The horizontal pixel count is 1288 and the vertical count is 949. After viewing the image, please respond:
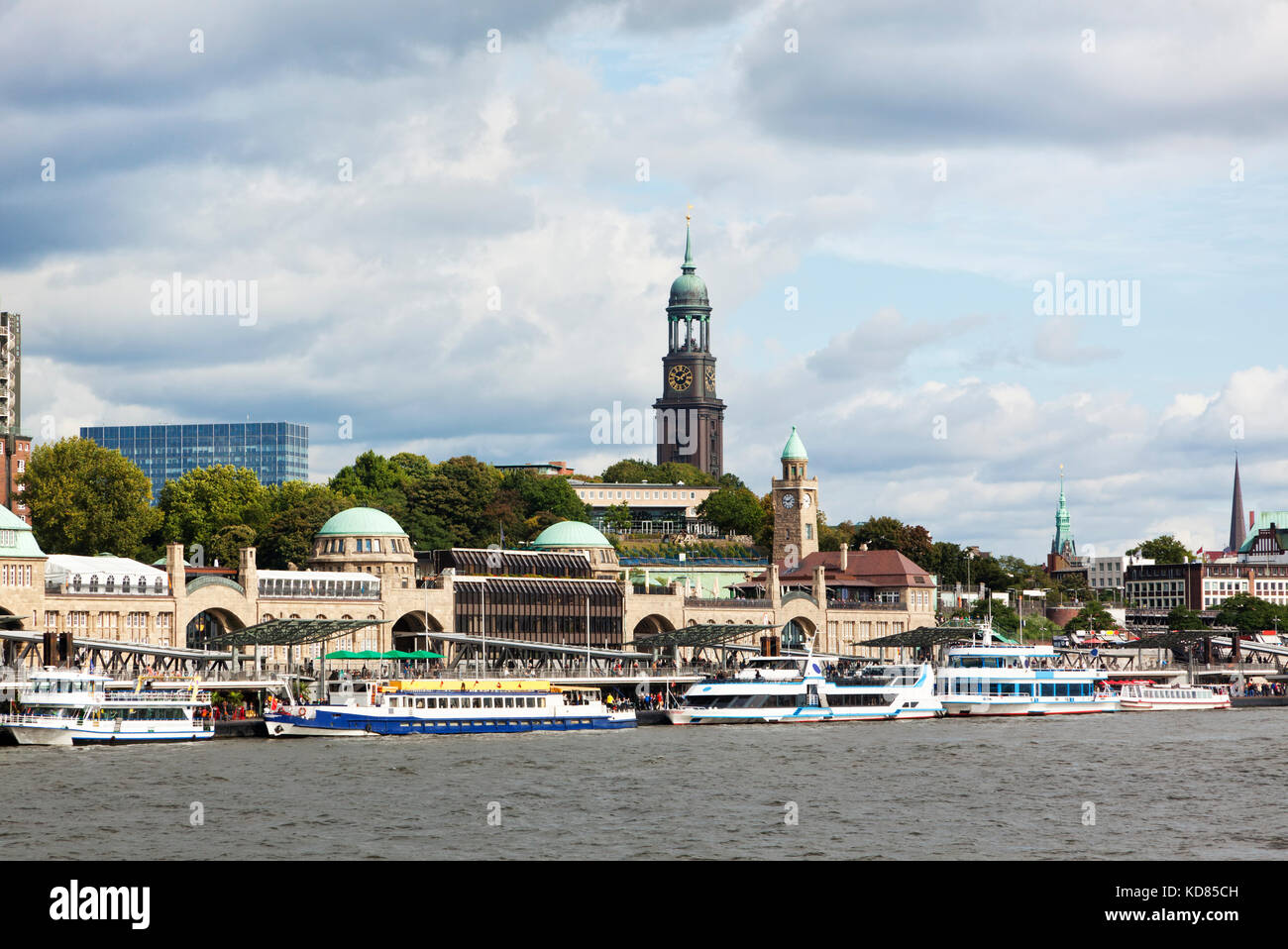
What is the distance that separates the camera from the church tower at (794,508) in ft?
601

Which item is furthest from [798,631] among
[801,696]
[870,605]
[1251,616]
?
[1251,616]

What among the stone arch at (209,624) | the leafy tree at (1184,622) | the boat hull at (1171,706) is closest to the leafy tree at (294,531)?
the stone arch at (209,624)

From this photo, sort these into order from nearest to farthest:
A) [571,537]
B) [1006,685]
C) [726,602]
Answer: [1006,685] → [571,537] → [726,602]

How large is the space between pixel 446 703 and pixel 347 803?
124ft

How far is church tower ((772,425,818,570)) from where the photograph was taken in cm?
18312

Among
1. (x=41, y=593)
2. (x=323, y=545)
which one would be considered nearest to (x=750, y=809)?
(x=41, y=593)

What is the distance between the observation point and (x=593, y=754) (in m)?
76.6

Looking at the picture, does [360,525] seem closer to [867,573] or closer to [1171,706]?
[1171,706]

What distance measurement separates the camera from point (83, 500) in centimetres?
14088

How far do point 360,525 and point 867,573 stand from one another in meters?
62.0

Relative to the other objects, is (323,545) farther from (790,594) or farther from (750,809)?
(750,809)

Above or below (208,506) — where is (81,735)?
below

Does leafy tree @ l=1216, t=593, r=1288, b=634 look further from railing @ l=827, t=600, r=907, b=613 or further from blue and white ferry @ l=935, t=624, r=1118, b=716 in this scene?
blue and white ferry @ l=935, t=624, r=1118, b=716

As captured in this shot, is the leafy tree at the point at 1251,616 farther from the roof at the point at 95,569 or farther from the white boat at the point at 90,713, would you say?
the white boat at the point at 90,713
